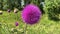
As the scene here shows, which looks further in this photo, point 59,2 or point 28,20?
point 59,2

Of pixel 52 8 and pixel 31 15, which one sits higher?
pixel 31 15

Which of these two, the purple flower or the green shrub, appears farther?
the green shrub

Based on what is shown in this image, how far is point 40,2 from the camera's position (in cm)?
1135

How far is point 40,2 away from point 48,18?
1.66 meters

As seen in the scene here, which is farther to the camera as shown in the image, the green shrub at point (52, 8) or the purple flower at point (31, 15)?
the green shrub at point (52, 8)

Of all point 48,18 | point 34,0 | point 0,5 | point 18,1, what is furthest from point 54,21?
point 0,5

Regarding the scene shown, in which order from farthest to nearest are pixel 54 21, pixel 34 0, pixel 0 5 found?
pixel 0 5
pixel 34 0
pixel 54 21

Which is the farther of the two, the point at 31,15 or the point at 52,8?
the point at 52,8

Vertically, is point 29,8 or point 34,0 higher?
point 29,8

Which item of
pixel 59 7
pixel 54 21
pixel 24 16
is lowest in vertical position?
pixel 54 21

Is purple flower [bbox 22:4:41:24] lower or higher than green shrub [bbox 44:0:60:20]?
higher

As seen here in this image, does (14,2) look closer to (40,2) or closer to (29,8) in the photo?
(40,2)

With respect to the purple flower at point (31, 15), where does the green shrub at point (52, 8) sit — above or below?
below

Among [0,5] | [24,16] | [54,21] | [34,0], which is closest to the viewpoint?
[24,16]
